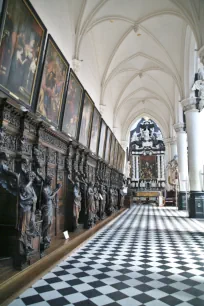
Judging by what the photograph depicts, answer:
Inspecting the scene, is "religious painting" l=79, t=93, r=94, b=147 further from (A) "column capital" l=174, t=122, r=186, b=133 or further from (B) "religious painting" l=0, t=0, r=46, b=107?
(A) "column capital" l=174, t=122, r=186, b=133

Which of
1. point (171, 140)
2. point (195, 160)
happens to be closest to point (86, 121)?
point (195, 160)

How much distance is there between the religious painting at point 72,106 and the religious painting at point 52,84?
0.48 meters

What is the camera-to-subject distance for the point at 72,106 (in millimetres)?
8781

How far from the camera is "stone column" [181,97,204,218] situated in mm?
12180

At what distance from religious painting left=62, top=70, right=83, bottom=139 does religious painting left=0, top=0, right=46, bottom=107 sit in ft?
7.11

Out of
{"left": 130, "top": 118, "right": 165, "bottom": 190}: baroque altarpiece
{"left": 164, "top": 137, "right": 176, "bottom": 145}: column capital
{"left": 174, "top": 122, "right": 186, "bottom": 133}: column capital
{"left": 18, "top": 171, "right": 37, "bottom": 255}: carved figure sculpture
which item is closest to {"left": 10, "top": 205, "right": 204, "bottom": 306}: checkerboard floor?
{"left": 18, "top": 171, "right": 37, "bottom": 255}: carved figure sculpture

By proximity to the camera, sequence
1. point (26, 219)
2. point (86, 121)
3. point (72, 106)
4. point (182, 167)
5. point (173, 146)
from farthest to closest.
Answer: point (173, 146) → point (182, 167) → point (86, 121) → point (72, 106) → point (26, 219)

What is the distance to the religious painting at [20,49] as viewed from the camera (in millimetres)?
4793

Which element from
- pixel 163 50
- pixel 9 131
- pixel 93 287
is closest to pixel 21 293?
pixel 93 287

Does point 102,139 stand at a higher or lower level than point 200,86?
lower

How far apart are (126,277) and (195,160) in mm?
9473

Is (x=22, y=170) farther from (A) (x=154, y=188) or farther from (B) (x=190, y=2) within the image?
(A) (x=154, y=188)

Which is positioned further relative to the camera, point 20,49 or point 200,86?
point 200,86

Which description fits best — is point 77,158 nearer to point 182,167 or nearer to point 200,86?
point 200,86
